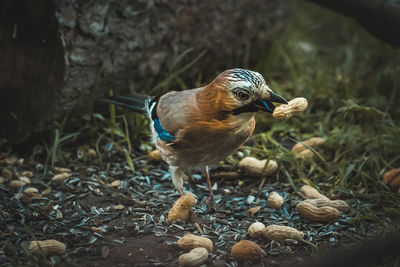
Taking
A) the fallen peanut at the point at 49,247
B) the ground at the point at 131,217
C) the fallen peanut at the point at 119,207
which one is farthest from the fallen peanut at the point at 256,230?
the fallen peanut at the point at 49,247

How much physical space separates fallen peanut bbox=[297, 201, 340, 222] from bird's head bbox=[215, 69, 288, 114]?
0.80 m

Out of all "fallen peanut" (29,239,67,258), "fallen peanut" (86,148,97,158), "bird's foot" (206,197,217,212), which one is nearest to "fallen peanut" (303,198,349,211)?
"bird's foot" (206,197,217,212)

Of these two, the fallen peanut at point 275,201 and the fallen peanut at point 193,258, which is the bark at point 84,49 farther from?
the fallen peanut at point 193,258

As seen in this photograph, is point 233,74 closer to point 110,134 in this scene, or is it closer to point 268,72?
point 110,134

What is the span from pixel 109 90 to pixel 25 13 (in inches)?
35.9

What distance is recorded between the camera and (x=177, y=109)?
2.89m

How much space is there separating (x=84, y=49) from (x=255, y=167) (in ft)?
5.16

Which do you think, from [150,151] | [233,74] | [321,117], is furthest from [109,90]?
[321,117]

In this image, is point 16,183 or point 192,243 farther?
point 16,183

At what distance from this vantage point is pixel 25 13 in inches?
127

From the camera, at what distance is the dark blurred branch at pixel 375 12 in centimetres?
423

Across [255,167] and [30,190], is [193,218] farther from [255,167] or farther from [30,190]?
[30,190]

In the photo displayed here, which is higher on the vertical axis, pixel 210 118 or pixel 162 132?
pixel 210 118

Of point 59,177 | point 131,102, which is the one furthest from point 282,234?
point 59,177
